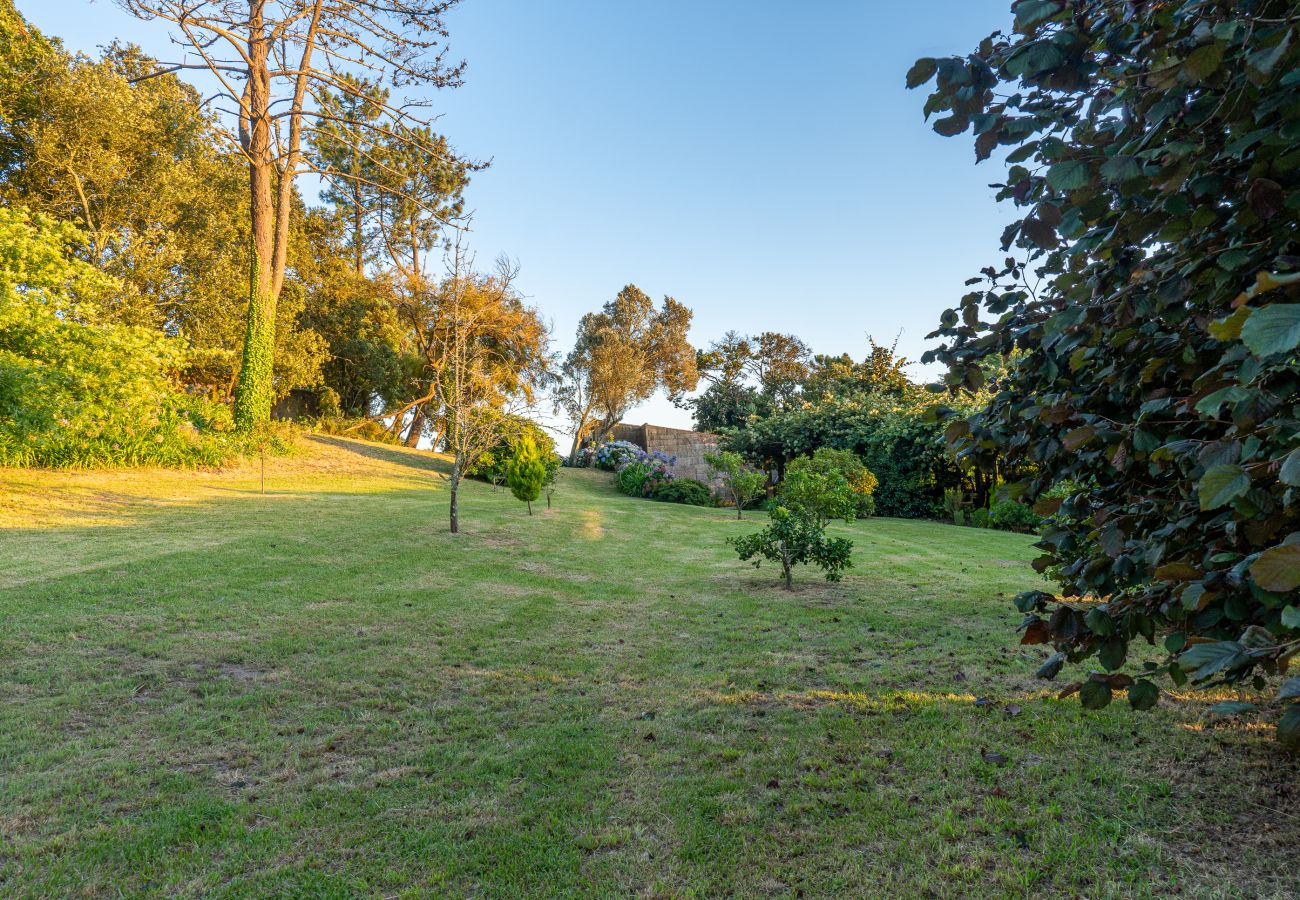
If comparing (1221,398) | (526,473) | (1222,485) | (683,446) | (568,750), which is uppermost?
(683,446)

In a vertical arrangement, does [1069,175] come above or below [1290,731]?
above

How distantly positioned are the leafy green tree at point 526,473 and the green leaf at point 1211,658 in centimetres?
1146

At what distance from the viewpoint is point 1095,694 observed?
5.77 ft

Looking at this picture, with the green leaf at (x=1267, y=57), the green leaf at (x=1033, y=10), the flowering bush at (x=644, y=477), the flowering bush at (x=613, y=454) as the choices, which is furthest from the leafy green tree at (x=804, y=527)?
Result: the flowering bush at (x=613, y=454)

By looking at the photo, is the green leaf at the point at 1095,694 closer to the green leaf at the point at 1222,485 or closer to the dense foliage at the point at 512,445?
the green leaf at the point at 1222,485

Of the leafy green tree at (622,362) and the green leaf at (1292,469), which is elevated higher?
the leafy green tree at (622,362)

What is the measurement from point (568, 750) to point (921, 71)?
3.32 m

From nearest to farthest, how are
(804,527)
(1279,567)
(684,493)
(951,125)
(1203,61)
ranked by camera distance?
(1279,567) < (1203,61) < (951,125) < (804,527) < (684,493)

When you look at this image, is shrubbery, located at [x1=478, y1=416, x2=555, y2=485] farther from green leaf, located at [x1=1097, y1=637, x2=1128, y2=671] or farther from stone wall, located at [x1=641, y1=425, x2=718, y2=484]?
green leaf, located at [x1=1097, y1=637, x2=1128, y2=671]

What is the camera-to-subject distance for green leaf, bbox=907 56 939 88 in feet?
5.98

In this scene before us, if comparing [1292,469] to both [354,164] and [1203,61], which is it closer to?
[1203,61]

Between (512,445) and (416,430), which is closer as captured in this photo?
(512,445)

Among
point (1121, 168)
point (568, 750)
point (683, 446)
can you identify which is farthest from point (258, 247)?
point (1121, 168)

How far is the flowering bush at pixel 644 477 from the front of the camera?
19688mm
